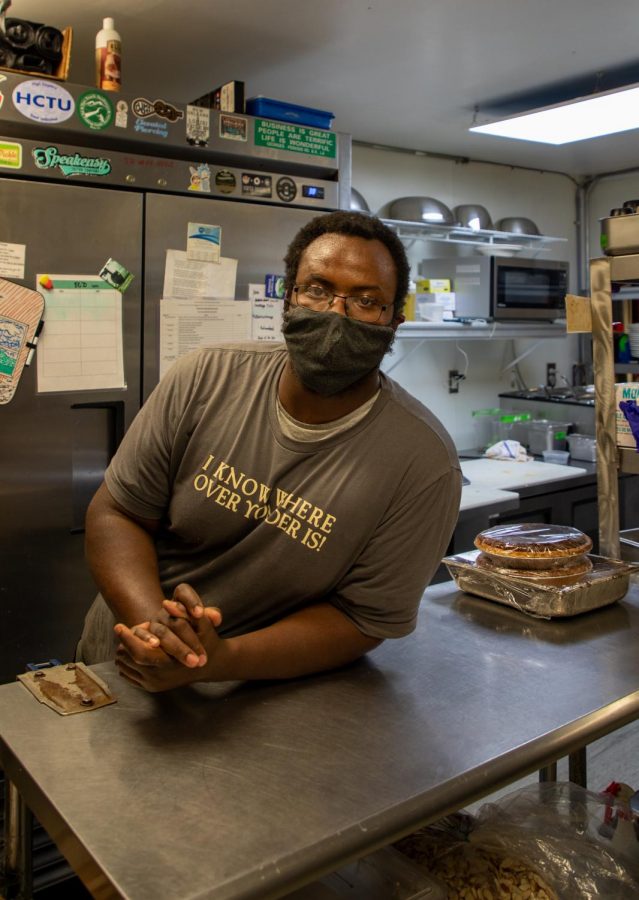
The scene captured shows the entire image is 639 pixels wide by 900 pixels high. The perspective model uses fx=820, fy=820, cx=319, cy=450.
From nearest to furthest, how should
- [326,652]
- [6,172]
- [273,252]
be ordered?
[326,652], [6,172], [273,252]

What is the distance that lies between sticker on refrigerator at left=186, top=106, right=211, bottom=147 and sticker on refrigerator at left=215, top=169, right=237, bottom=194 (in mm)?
102

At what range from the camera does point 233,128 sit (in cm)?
258

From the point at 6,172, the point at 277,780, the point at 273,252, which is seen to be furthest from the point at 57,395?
the point at 277,780

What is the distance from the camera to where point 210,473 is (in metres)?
1.31

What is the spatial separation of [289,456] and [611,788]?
100 cm

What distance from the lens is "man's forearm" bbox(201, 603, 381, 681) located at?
3.61 feet

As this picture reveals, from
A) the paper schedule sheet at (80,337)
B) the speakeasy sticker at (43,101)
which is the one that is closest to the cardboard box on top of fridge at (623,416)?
the paper schedule sheet at (80,337)

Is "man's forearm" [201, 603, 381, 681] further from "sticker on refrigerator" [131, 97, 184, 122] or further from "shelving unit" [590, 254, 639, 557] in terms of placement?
"sticker on refrigerator" [131, 97, 184, 122]

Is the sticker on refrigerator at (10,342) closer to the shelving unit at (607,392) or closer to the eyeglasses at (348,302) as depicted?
the eyeglasses at (348,302)

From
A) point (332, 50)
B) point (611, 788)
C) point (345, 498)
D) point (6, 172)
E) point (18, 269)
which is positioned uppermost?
point (332, 50)

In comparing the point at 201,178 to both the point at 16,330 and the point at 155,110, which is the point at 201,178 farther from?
the point at 16,330

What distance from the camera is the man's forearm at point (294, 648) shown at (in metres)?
1.10

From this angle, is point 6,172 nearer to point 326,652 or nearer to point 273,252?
point 273,252

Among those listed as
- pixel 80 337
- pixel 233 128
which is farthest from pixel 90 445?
pixel 233 128
